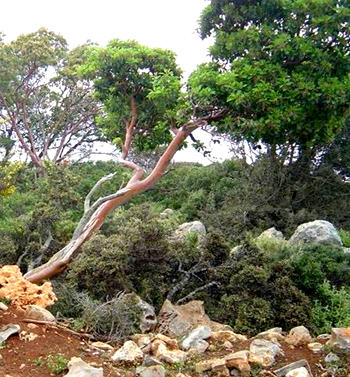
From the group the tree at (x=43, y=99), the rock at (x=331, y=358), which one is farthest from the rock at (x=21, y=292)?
the tree at (x=43, y=99)

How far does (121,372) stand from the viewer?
4.21m

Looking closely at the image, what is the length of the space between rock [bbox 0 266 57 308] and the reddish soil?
247 millimetres

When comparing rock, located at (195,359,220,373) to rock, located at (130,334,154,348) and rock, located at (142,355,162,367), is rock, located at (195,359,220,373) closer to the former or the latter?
rock, located at (142,355,162,367)

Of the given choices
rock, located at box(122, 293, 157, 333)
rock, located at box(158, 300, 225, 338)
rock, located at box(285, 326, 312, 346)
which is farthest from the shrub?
rock, located at box(122, 293, 157, 333)

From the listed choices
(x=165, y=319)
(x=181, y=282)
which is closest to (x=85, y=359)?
(x=165, y=319)

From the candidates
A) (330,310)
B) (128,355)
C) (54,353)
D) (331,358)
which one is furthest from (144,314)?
(330,310)

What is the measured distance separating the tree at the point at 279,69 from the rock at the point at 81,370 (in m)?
3.11

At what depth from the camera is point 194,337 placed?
16.8ft

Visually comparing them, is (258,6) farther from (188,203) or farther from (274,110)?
(188,203)

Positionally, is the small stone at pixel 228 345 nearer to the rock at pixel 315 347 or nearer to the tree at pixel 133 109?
the rock at pixel 315 347

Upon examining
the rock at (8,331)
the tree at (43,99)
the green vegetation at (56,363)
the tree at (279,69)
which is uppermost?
the tree at (43,99)

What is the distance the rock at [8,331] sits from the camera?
173 inches

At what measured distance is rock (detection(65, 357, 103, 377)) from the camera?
12.6 ft

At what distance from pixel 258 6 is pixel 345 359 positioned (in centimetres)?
394
